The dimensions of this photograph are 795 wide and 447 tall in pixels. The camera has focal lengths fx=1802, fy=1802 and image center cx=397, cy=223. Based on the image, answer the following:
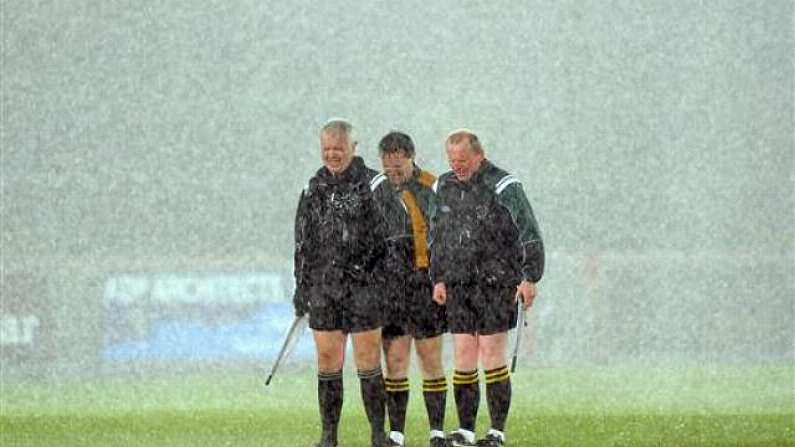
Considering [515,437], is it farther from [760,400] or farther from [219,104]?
[219,104]

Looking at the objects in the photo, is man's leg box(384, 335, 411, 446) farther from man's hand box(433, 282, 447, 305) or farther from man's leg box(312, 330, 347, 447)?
man's leg box(312, 330, 347, 447)

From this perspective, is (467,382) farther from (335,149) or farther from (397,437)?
(335,149)

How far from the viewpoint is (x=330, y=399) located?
32.7ft

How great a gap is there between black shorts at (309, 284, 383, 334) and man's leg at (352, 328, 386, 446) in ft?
0.23

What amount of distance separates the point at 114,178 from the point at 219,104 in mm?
11107

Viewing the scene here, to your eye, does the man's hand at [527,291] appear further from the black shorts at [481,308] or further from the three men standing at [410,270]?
the black shorts at [481,308]

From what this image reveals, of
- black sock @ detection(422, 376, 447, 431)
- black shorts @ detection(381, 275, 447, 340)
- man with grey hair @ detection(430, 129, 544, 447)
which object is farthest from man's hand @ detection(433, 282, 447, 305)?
black sock @ detection(422, 376, 447, 431)

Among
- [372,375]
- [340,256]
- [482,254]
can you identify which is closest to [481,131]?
[482,254]

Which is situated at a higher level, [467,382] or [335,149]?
[335,149]

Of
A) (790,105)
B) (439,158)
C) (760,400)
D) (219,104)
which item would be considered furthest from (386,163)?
(219,104)

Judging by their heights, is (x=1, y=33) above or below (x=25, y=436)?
above

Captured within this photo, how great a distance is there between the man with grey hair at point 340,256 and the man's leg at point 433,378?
0.63m

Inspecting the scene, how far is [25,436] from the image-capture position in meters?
12.3

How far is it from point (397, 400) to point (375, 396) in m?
0.44
